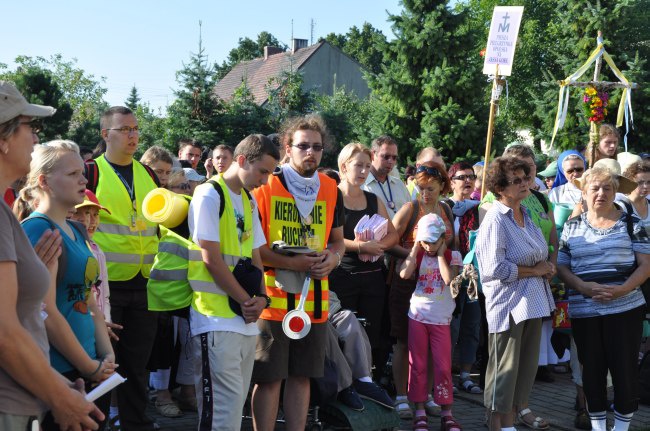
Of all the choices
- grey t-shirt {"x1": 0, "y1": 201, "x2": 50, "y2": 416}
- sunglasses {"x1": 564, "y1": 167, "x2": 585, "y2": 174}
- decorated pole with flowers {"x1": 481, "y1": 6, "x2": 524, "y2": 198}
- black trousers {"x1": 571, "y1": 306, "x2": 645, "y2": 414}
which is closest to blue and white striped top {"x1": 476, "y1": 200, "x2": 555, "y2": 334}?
black trousers {"x1": 571, "y1": 306, "x2": 645, "y2": 414}

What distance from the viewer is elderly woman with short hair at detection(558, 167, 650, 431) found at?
6.16 meters

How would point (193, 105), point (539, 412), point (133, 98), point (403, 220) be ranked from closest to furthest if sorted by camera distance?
point (403, 220)
point (539, 412)
point (193, 105)
point (133, 98)

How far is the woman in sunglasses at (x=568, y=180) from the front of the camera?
793 cm

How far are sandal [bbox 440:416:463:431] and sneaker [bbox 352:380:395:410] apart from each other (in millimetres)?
713

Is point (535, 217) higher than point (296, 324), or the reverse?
point (535, 217)

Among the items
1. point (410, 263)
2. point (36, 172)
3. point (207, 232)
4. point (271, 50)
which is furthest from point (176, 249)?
point (271, 50)

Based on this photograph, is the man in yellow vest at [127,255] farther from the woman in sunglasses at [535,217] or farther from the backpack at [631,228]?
the backpack at [631,228]

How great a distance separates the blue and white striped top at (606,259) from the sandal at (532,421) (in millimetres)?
895

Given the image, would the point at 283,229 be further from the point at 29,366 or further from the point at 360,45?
the point at 360,45

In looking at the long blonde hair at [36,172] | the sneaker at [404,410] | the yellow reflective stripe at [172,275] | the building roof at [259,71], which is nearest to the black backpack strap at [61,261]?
the long blonde hair at [36,172]

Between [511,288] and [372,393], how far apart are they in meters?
1.25

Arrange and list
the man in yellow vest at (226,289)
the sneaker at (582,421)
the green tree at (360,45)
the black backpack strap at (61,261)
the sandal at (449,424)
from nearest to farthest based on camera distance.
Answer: the black backpack strap at (61,261), the man in yellow vest at (226,289), the sandal at (449,424), the sneaker at (582,421), the green tree at (360,45)

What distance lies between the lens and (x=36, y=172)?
3631 millimetres

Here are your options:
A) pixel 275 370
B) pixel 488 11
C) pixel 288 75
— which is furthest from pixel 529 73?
pixel 275 370
